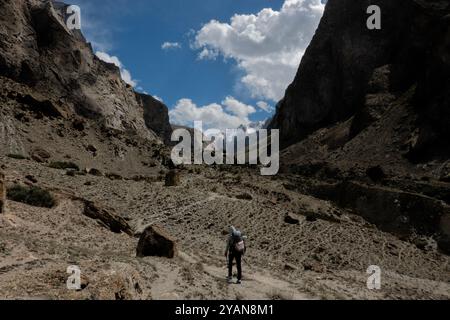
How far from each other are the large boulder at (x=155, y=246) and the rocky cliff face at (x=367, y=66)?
49.6 m

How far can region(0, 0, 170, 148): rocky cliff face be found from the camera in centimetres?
5541

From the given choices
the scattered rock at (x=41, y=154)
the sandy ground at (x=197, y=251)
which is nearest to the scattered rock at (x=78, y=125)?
the scattered rock at (x=41, y=154)

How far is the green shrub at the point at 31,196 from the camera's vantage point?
18.8 metres

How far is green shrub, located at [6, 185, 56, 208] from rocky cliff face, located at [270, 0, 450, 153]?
164 ft

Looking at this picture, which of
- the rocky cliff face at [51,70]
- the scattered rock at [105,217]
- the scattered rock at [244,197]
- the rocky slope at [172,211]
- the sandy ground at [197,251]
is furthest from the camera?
the rocky cliff face at [51,70]

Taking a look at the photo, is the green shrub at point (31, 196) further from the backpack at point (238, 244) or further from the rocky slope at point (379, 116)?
the rocky slope at point (379, 116)

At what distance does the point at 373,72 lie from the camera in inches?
3418

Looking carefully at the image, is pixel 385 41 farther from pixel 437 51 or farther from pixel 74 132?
pixel 74 132

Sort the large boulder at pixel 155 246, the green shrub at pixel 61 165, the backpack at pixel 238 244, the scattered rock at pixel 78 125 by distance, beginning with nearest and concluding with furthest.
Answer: the backpack at pixel 238 244
the large boulder at pixel 155 246
the green shrub at pixel 61 165
the scattered rock at pixel 78 125

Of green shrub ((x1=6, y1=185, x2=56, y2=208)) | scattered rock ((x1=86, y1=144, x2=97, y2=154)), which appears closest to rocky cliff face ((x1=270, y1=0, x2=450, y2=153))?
scattered rock ((x1=86, y1=144, x2=97, y2=154))

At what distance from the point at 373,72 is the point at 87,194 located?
238 ft

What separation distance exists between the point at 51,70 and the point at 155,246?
186 feet

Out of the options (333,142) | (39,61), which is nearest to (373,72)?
(333,142)
